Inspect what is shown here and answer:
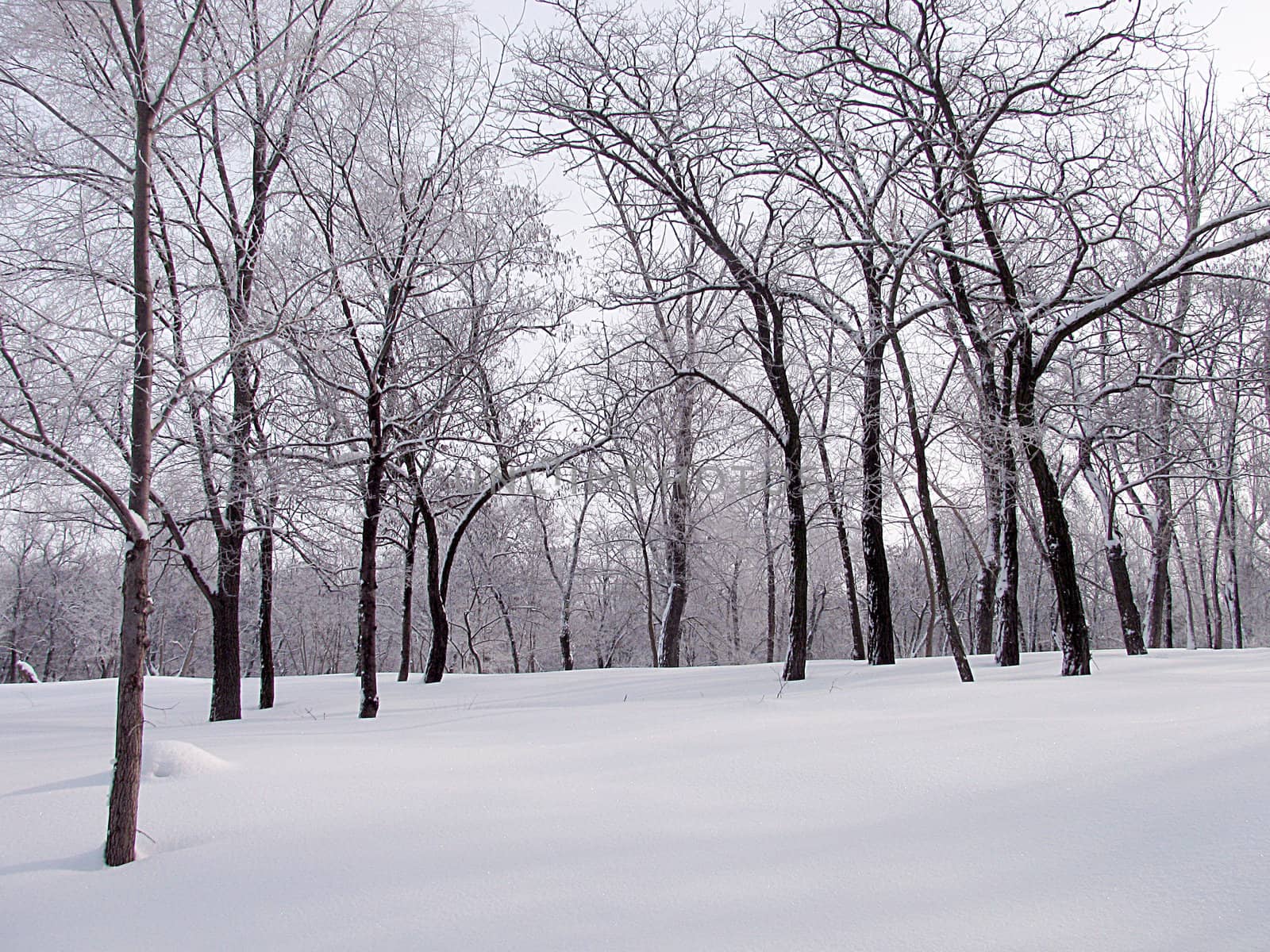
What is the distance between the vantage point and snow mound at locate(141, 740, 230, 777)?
15.0ft

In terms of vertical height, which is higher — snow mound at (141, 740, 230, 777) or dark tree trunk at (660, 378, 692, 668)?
dark tree trunk at (660, 378, 692, 668)

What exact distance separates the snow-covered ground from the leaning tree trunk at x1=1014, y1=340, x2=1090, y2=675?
2.91m

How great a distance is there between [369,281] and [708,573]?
797 inches

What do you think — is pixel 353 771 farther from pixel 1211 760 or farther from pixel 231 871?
pixel 1211 760

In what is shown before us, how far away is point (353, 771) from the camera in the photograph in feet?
15.2

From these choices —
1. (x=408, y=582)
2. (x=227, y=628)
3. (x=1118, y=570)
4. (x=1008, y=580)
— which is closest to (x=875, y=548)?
(x=1008, y=580)

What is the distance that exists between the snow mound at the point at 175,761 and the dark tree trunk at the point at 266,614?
6.39 meters

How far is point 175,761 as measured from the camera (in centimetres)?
461

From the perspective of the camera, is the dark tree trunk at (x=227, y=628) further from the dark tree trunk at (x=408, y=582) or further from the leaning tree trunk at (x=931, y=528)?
the leaning tree trunk at (x=931, y=528)

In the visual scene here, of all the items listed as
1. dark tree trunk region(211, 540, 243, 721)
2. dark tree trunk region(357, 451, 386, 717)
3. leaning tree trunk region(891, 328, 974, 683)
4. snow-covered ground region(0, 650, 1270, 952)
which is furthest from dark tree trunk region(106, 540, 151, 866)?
leaning tree trunk region(891, 328, 974, 683)

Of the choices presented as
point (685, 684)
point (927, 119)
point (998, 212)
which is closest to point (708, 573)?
point (685, 684)

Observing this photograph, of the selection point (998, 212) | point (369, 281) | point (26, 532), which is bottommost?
point (26, 532)

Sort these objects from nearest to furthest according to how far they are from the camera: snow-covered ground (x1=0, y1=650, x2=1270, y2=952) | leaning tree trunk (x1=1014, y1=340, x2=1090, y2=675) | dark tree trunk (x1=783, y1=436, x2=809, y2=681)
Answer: snow-covered ground (x1=0, y1=650, x2=1270, y2=952) → leaning tree trunk (x1=1014, y1=340, x2=1090, y2=675) → dark tree trunk (x1=783, y1=436, x2=809, y2=681)

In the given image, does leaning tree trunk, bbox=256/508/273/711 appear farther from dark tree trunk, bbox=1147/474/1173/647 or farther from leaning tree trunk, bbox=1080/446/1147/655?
dark tree trunk, bbox=1147/474/1173/647
